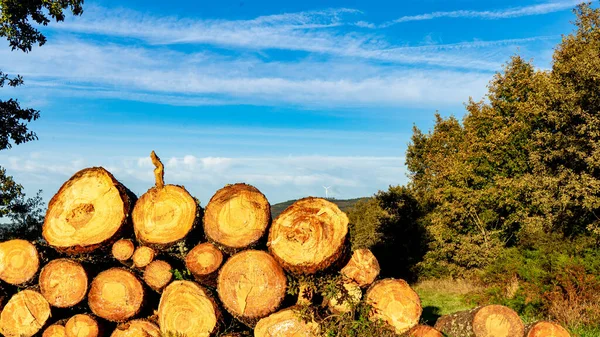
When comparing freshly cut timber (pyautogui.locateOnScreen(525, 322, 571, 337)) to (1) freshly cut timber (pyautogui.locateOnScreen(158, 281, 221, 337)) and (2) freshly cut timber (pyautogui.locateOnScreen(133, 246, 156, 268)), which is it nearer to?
(1) freshly cut timber (pyautogui.locateOnScreen(158, 281, 221, 337))

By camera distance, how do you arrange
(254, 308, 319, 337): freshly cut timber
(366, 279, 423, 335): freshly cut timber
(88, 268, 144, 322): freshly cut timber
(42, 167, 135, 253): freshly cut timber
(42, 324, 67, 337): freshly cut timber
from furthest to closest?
(42, 324, 67, 337): freshly cut timber → (42, 167, 135, 253): freshly cut timber → (88, 268, 144, 322): freshly cut timber → (366, 279, 423, 335): freshly cut timber → (254, 308, 319, 337): freshly cut timber

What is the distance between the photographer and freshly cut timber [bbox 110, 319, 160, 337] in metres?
6.96

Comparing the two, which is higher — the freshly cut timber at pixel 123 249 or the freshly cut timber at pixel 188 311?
the freshly cut timber at pixel 123 249

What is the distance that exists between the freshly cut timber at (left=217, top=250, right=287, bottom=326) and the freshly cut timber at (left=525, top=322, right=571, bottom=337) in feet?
12.5

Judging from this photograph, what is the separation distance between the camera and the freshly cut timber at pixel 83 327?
275 inches

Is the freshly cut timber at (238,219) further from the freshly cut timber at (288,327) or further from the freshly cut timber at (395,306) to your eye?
the freshly cut timber at (395,306)

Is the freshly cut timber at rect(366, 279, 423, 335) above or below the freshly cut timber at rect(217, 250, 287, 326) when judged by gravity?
below

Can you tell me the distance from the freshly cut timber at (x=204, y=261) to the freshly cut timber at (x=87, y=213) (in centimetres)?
127

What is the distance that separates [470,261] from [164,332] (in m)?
22.1


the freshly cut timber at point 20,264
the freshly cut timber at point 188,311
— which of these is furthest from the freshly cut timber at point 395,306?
the freshly cut timber at point 20,264

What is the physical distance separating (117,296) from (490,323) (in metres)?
5.81

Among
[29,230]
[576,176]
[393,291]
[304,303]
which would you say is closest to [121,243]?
[304,303]

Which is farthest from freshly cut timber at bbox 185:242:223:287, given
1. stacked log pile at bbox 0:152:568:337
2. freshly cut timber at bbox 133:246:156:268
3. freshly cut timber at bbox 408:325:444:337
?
freshly cut timber at bbox 408:325:444:337

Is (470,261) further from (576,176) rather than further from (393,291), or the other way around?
(393,291)
